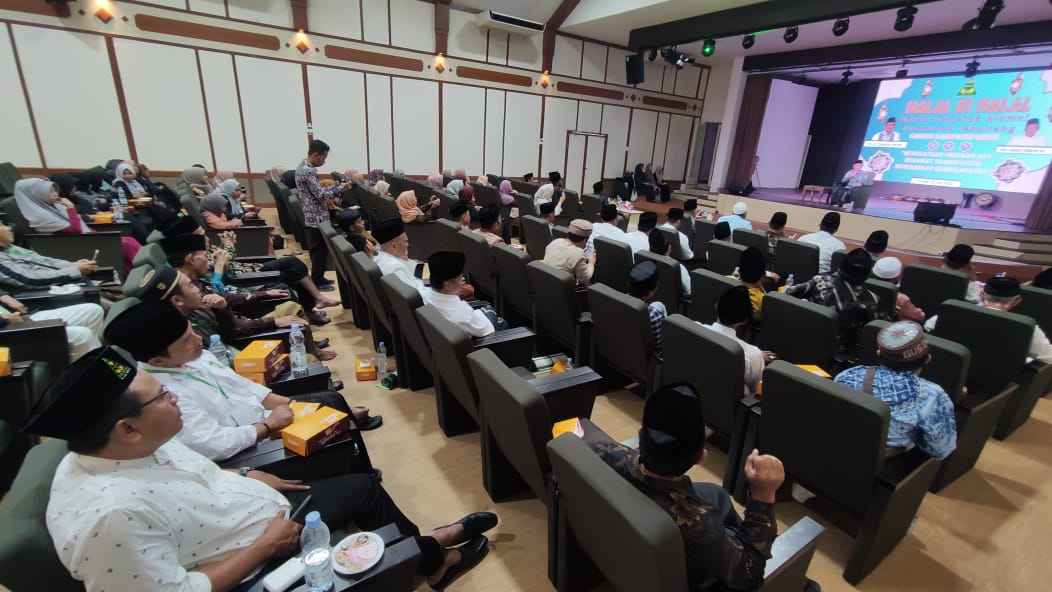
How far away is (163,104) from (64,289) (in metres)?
6.38

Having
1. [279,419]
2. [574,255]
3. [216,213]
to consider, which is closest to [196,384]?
[279,419]

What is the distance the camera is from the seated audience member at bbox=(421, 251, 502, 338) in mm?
2473

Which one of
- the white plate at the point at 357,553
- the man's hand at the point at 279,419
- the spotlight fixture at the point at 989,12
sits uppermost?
the spotlight fixture at the point at 989,12

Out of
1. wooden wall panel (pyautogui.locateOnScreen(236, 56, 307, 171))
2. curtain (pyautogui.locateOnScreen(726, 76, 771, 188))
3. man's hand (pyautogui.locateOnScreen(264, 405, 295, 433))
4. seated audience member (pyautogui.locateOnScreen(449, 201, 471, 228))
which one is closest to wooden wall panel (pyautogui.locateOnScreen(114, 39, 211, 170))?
wooden wall panel (pyautogui.locateOnScreen(236, 56, 307, 171))

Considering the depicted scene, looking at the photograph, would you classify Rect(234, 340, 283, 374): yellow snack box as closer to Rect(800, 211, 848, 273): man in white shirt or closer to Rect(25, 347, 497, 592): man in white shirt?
Rect(25, 347, 497, 592): man in white shirt

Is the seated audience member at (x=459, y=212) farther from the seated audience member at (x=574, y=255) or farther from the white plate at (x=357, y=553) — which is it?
the white plate at (x=357, y=553)

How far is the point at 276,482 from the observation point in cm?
152

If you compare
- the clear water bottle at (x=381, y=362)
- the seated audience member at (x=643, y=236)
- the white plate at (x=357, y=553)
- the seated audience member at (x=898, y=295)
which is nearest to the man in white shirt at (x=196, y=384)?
the white plate at (x=357, y=553)

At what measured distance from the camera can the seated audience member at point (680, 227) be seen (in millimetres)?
5125

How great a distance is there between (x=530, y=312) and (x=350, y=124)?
7.77 m

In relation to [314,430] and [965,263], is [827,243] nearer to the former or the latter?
[965,263]

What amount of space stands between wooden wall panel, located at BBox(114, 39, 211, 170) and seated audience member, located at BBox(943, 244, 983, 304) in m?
10.7

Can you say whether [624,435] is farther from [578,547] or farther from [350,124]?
[350,124]

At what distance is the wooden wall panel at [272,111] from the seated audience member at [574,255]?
743 centimetres
